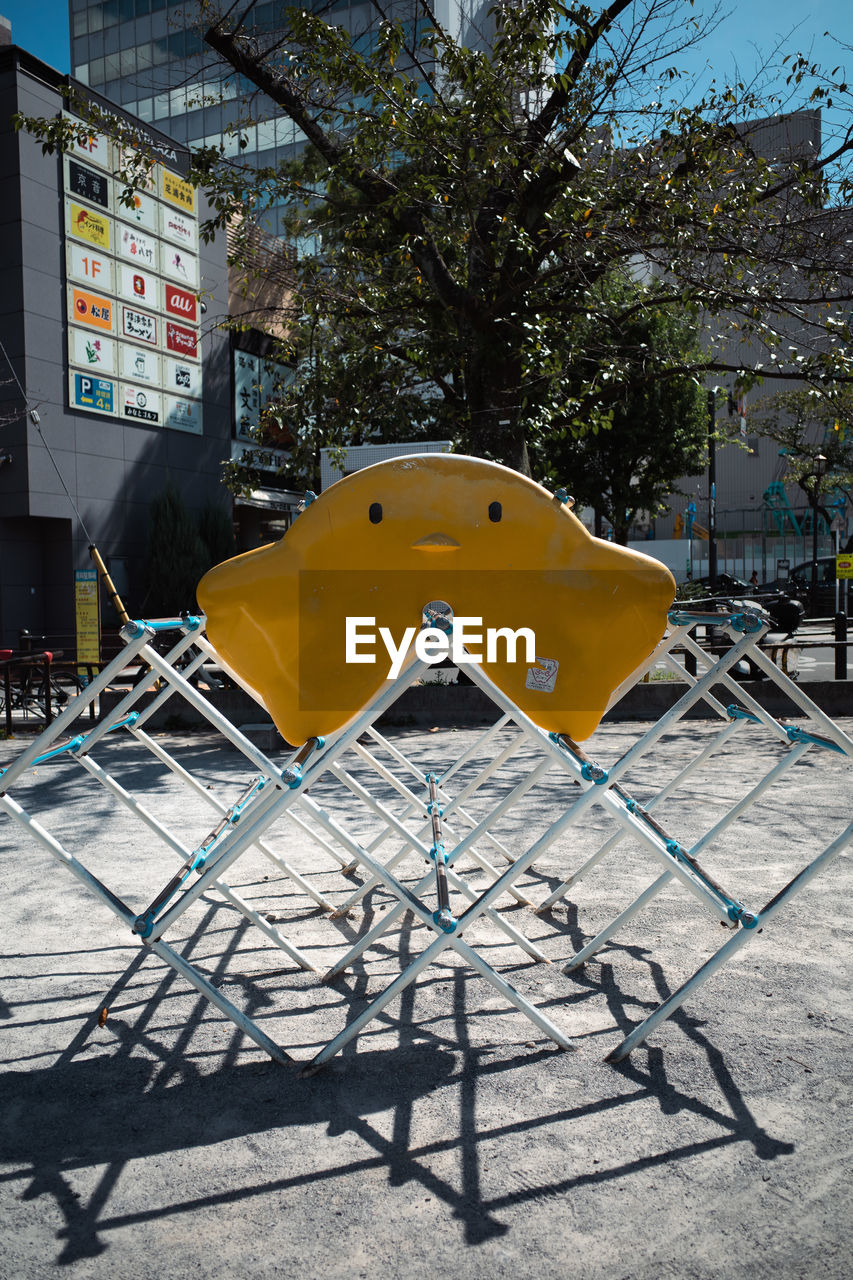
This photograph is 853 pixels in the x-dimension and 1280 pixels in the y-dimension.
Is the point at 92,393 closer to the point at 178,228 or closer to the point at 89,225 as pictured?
the point at 89,225

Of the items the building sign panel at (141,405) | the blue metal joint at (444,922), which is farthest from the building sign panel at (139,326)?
the blue metal joint at (444,922)

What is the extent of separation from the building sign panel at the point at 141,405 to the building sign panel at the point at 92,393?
15.6 inches

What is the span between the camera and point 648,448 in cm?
2464

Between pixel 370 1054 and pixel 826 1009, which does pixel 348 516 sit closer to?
pixel 370 1054

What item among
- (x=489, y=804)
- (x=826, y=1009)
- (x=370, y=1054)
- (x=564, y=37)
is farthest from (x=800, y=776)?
(x=564, y=37)

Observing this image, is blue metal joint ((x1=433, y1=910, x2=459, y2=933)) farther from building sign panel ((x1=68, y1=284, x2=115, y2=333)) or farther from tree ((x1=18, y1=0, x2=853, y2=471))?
building sign panel ((x1=68, y1=284, x2=115, y2=333))

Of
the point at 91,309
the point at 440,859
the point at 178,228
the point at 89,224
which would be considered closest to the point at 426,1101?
the point at 440,859

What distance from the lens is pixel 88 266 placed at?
19312mm

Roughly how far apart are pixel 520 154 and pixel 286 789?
9.17 metres

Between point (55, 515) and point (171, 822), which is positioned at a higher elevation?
point (55, 515)

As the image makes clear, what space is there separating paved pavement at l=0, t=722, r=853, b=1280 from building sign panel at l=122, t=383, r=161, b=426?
683 inches

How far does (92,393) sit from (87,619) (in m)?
7.38

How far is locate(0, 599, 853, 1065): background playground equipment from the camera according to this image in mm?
3051

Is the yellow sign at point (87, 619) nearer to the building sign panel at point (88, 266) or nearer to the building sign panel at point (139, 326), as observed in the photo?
the building sign panel at point (88, 266)
